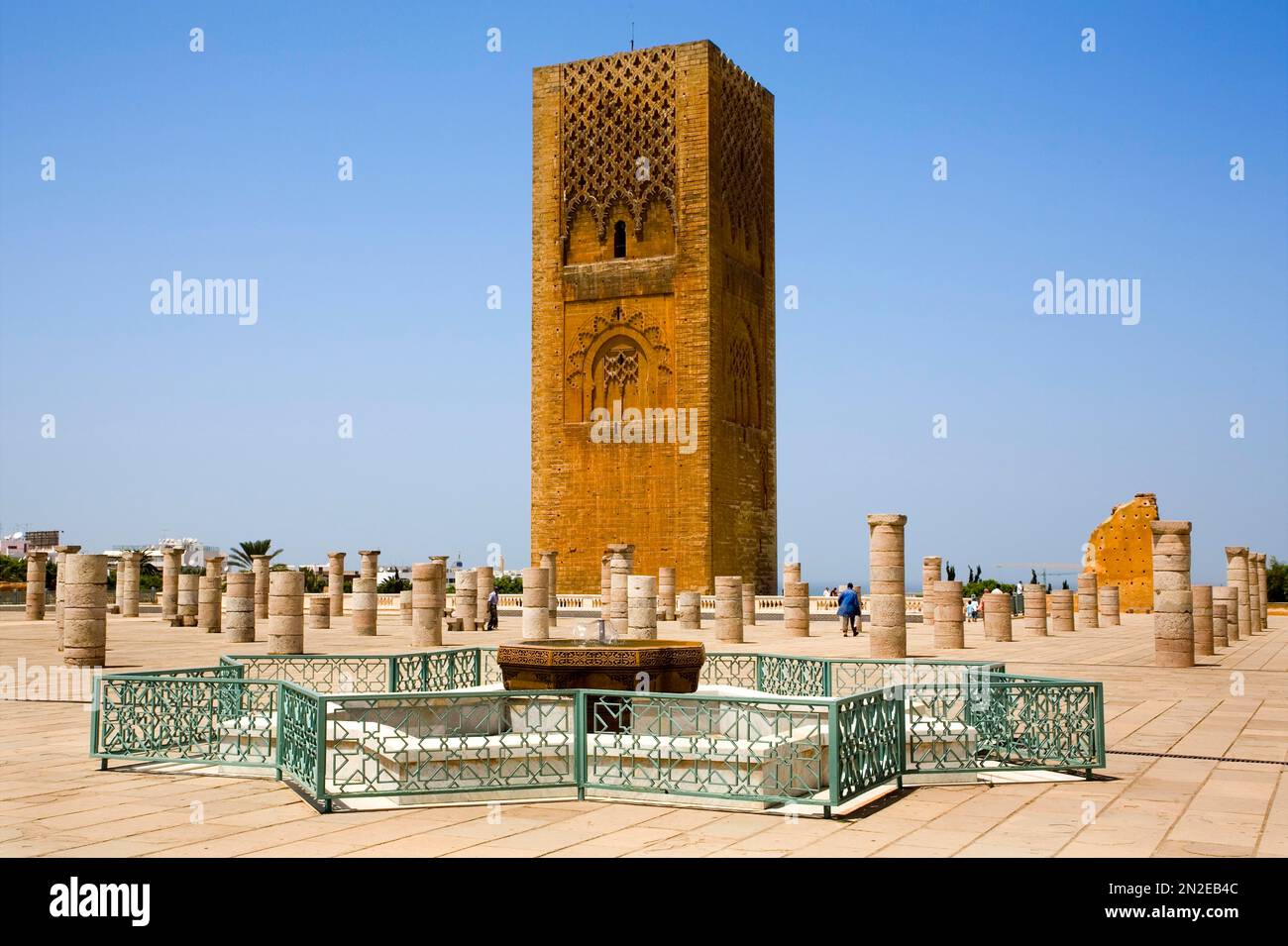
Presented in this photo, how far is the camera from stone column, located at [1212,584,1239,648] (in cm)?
1677

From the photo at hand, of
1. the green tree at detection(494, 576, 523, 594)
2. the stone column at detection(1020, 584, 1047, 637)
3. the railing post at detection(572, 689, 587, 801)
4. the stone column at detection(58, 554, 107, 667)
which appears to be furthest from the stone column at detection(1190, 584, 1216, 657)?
the green tree at detection(494, 576, 523, 594)

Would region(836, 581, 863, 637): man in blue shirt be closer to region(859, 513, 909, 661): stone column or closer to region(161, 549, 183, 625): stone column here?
region(859, 513, 909, 661): stone column

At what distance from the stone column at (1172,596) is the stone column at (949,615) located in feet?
10.5

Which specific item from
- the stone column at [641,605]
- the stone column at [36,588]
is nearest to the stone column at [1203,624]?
the stone column at [641,605]

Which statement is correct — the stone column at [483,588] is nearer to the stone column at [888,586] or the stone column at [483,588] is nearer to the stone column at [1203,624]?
the stone column at [888,586]

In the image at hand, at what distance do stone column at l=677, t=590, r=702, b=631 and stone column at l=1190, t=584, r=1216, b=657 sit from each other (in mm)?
7886

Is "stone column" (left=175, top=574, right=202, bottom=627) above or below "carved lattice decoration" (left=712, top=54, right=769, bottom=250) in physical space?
below

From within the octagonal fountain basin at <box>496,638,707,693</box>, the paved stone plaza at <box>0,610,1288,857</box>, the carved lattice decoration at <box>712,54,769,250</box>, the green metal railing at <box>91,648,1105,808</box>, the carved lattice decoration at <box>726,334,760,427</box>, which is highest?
the carved lattice decoration at <box>712,54,769,250</box>

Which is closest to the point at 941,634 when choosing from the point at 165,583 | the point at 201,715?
the point at 201,715

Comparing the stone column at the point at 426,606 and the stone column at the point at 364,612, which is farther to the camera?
the stone column at the point at 364,612

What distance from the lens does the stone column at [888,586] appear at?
46.9ft

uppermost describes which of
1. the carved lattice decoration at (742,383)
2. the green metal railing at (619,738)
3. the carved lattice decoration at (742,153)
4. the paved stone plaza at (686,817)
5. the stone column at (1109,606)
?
the carved lattice decoration at (742,153)

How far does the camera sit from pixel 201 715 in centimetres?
645

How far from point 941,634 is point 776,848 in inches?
498
